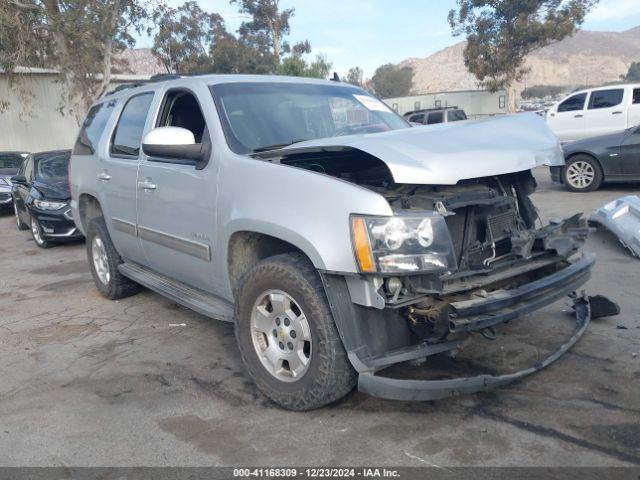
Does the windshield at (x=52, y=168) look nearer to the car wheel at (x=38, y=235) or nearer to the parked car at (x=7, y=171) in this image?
the car wheel at (x=38, y=235)

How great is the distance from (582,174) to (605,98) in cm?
636

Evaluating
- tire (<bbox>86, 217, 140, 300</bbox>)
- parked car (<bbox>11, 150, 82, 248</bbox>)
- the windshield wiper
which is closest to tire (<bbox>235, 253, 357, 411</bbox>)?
the windshield wiper

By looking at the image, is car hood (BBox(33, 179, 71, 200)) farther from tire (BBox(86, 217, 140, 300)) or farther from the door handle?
the door handle

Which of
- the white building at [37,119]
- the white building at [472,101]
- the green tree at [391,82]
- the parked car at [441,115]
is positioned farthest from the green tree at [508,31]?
the green tree at [391,82]

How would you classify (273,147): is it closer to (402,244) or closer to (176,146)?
(176,146)

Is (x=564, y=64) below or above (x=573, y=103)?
above

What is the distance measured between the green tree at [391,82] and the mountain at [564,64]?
2894 cm

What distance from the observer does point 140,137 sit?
4.92m

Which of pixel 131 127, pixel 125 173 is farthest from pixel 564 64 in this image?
pixel 125 173

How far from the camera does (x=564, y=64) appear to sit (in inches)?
4911

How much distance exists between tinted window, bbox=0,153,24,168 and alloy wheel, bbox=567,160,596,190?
13.5 meters

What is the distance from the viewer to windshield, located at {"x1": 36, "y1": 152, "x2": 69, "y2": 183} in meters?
10.1

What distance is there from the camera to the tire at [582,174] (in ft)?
35.0

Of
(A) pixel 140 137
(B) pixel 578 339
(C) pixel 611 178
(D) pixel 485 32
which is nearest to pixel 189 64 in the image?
(D) pixel 485 32
